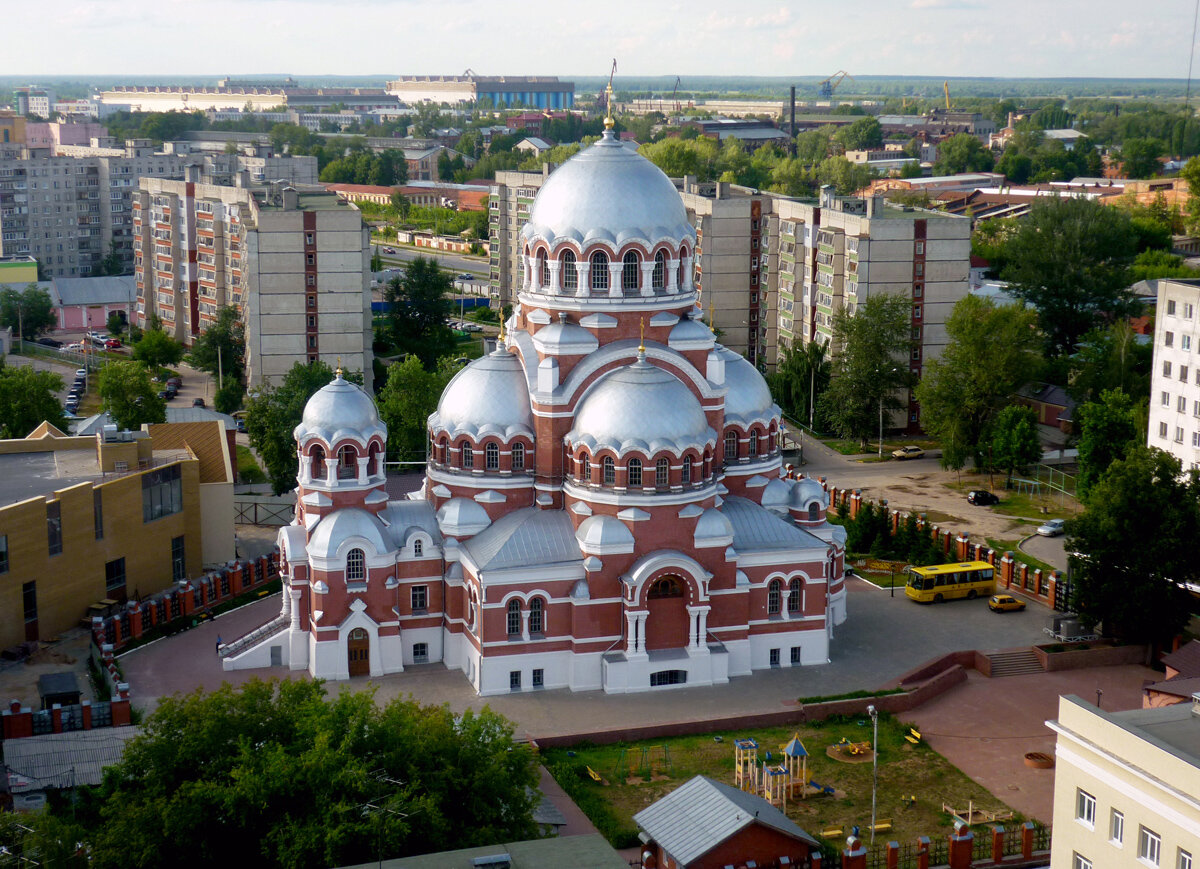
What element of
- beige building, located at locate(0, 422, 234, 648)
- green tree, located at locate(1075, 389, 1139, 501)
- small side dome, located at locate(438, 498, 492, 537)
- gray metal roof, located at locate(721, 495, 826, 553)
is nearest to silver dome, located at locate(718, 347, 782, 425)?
gray metal roof, located at locate(721, 495, 826, 553)

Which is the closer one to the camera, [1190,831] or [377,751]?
[1190,831]

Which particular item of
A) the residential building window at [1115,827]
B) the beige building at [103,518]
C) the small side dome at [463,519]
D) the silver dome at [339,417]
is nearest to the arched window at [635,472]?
the small side dome at [463,519]

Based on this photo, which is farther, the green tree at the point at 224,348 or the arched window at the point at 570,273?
the green tree at the point at 224,348

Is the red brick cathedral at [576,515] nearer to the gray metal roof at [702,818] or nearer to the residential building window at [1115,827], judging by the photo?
the gray metal roof at [702,818]

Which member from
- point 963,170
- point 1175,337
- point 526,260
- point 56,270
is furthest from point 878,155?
point 526,260

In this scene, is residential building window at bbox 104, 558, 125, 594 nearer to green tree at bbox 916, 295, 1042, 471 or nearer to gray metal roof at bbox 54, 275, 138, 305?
green tree at bbox 916, 295, 1042, 471

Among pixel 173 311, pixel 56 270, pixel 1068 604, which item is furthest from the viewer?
pixel 56 270

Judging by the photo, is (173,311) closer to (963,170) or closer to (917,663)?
(917,663)
